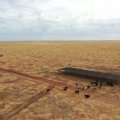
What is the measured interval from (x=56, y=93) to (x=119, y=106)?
399 cm

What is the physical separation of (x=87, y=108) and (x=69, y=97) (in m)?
1.97

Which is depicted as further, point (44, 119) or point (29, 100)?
point (29, 100)

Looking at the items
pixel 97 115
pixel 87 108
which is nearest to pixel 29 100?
pixel 87 108

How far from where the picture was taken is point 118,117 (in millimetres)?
8883

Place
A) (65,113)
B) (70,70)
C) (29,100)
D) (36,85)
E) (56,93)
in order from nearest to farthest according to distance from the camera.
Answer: (65,113) → (29,100) → (56,93) → (36,85) → (70,70)

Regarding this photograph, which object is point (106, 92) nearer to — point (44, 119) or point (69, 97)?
point (69, 97)

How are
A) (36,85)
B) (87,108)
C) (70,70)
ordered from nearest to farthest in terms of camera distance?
1. (87,108)
2. (36,85)
3. (70,70)

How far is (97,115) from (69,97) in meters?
2.90

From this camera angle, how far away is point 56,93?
41.2 ft

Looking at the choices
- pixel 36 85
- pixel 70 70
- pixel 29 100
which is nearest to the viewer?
pixel 29 100

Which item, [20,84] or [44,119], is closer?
[44,119]

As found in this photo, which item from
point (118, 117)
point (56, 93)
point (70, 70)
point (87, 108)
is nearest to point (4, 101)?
point (56, 93)

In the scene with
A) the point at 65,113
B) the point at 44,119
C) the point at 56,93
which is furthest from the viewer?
the point at 56,93

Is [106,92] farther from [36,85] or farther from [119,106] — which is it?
[36,85]
